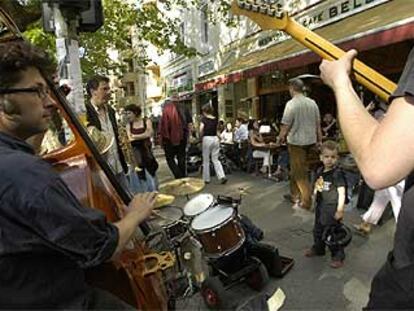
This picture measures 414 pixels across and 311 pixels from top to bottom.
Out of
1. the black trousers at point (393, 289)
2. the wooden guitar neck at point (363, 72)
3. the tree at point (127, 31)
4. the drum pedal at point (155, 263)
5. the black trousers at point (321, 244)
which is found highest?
the tree at point (127, 31)

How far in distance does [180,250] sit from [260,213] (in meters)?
2.98

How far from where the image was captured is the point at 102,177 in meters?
2.29

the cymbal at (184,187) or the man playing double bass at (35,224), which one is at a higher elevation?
the man playing double bass at (35,224)

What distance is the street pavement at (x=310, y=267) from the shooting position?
362cm

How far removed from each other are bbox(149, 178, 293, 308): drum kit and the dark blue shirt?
1.88 metres

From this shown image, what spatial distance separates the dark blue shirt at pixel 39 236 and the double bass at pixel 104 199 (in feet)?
1.09

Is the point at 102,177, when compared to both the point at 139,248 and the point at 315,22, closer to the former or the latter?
the point at 139,248

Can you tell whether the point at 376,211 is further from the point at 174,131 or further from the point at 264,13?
the point at 174,131

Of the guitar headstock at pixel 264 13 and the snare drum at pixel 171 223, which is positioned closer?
the guitar headstock at pixel 264 13

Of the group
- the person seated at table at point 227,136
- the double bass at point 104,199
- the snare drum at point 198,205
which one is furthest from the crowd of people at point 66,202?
the person seated at table at point 227,136

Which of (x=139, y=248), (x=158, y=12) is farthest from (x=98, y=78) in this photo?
(x=158, y=12)

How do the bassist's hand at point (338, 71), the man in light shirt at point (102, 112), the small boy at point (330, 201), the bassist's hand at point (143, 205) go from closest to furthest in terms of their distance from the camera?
1. the bassist's hand at point (338, 71)
2. the bassist's hand at point (143, 205)
3. the small boy at point (330, 201)
4. the man in light shirt at point (102, 112)

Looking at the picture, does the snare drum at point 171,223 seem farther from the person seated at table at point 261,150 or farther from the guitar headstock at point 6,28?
the person seated at table at point 261,150

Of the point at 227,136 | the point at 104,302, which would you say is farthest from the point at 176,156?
the point at 104,302
